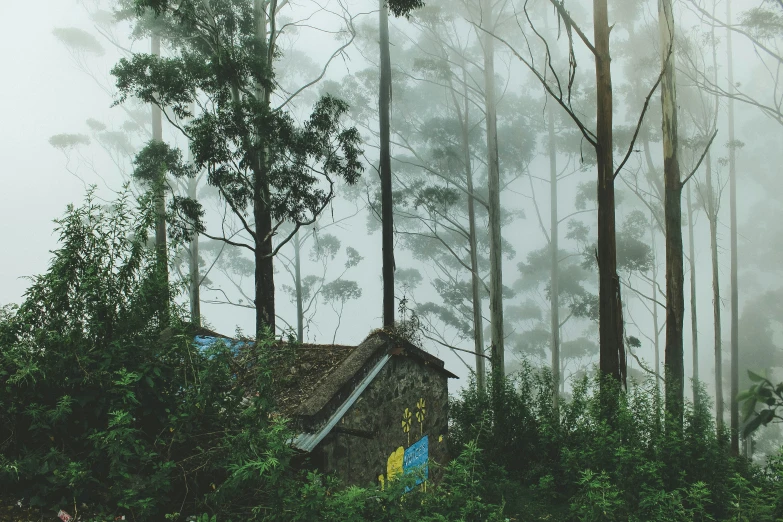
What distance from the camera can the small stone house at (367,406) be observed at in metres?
6.20

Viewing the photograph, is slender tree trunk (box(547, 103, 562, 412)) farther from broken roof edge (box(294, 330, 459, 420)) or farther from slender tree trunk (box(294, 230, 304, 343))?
broken roof edge (box(294, 330, 459, 420))

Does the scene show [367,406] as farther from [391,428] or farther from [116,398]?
[116,398]

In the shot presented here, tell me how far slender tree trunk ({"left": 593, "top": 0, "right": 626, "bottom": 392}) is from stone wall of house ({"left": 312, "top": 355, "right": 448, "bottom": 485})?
103 inches

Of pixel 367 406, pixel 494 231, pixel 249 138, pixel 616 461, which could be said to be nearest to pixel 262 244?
pixel 249 138

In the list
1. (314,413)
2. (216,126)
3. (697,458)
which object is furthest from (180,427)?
(216,126)

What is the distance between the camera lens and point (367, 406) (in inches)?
279

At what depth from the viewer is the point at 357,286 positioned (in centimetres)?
2880

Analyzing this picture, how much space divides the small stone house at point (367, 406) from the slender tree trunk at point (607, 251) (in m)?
2.50

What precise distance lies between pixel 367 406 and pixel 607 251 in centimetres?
402

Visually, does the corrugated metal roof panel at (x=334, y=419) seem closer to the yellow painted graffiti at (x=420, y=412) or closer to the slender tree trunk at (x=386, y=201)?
the yellow painted graffiti at (x=420, y=412)

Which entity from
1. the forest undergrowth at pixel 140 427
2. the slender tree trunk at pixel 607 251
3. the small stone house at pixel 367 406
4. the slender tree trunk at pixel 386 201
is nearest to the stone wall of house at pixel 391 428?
the small stone house at pixel 367 406

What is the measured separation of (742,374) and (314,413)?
115 ft

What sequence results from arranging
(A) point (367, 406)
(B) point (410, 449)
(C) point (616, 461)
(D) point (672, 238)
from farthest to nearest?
(D) point (672, 238) → (B) point (410, 449) → (A) point (367, 406) → (C) point (616, 461)

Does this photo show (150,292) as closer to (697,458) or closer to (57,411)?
(57,411)
